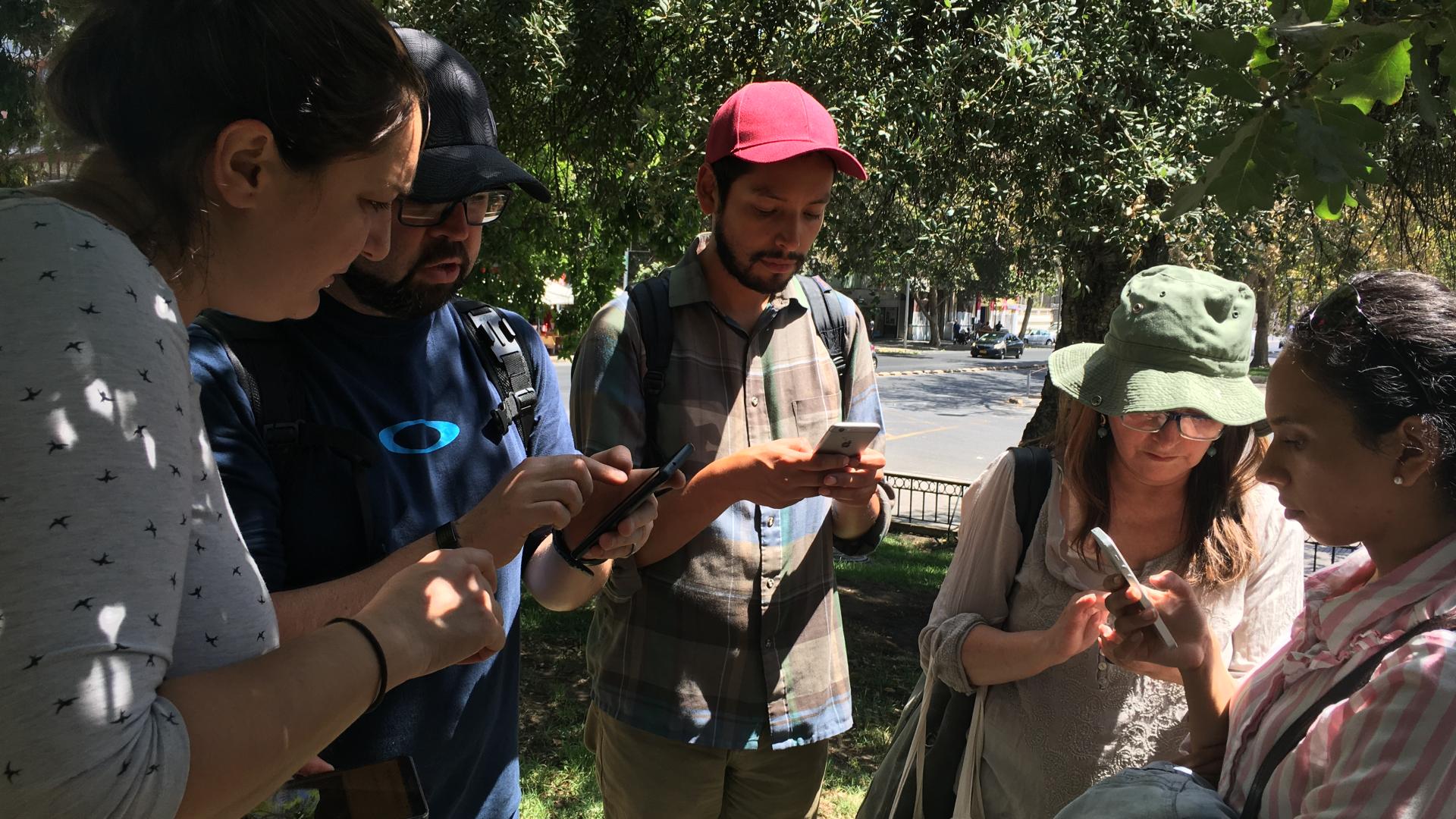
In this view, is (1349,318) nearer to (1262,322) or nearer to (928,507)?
(928,507)

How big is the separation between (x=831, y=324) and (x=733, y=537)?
0.67m

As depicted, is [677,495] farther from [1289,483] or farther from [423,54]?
[1289,483]

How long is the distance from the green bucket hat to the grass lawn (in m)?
2.73

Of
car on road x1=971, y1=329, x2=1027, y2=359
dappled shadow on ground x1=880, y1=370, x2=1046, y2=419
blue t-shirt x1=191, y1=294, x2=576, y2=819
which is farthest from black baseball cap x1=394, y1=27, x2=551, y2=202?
car on road x1=971, y1=329, x2=1027, y2=359

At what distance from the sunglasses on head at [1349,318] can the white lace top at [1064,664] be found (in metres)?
0.71

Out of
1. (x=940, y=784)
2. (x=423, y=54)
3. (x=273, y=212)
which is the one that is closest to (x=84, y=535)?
(x=273, y=212)

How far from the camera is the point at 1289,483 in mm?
1634

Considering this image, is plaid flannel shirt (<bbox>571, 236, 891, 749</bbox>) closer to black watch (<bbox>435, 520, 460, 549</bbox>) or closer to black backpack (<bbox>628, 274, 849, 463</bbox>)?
black backpack (<bbox>628, 274, 849, 463</bbox>)

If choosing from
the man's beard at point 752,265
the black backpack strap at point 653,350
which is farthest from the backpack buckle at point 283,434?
the man's beard at point 752,265

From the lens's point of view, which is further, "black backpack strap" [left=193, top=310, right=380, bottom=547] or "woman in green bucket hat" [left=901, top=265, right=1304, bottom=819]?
"woman in green bucket hat" [left=901, top=265, right=1304, bottom=819]

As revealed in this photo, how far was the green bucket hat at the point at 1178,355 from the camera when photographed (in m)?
2.16

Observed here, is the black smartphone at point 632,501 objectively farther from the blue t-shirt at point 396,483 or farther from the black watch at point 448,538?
the black watch at point 448,538

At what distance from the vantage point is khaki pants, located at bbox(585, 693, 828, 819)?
250cm

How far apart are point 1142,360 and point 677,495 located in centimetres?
110
